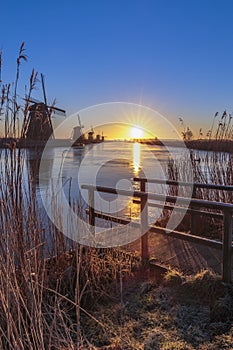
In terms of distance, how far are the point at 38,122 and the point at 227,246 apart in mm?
1504

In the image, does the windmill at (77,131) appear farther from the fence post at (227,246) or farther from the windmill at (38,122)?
the fence post at (227,246)

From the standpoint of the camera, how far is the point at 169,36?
14.9 feet

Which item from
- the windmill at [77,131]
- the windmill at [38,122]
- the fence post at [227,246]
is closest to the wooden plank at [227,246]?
the fence post at [227,246]

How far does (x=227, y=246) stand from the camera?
189 cm

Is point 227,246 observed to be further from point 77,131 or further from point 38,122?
point 77,131

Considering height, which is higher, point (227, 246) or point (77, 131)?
point (77, 131)

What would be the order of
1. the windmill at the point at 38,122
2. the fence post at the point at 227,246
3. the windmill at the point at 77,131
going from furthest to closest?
1. the windmill at the point at 77,131
2. the fence post at the point at 227,246
3. the windmill at the point at 38,122

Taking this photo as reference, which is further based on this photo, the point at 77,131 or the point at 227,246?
the point at 77,131

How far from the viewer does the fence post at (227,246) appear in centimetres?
185

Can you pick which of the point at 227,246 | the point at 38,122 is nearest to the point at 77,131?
the point at 38,122

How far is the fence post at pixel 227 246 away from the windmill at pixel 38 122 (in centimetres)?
A: 129

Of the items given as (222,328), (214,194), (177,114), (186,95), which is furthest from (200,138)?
(222,328)

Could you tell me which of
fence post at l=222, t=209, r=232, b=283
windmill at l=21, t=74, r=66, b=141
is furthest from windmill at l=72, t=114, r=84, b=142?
fence post at l=222, t=209, r=232, b=283

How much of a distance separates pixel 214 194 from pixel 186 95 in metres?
2.47
